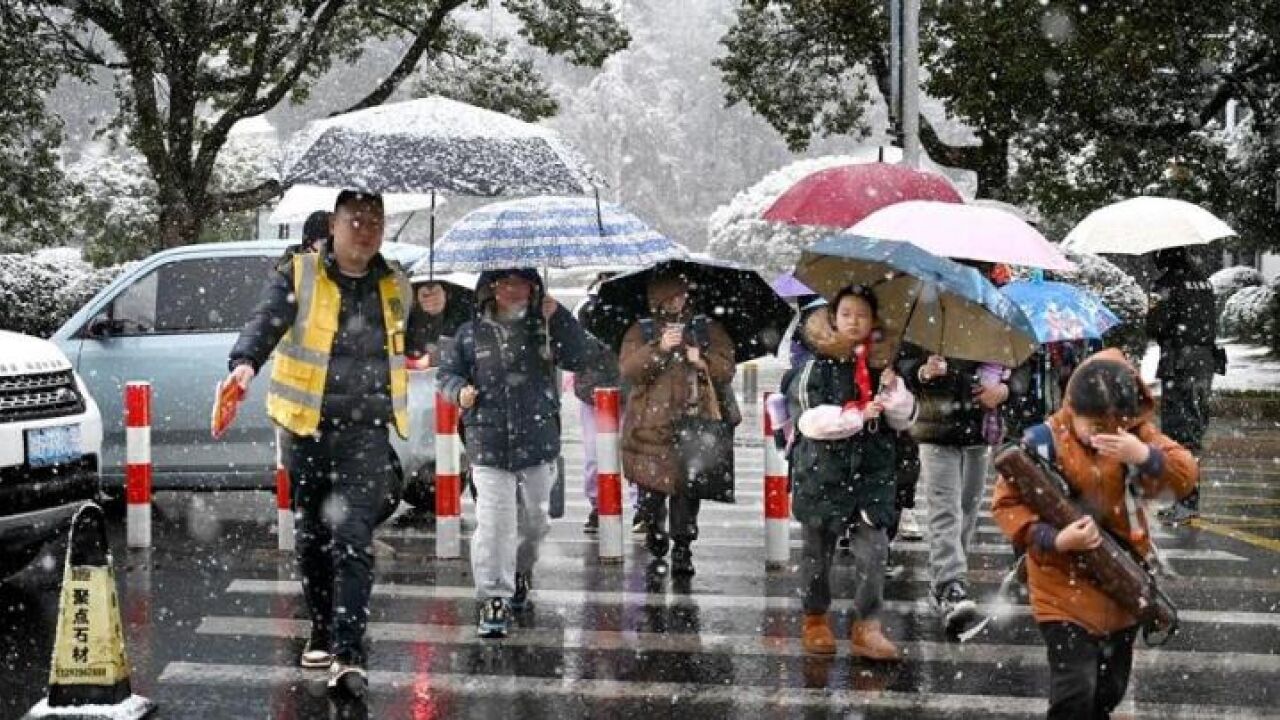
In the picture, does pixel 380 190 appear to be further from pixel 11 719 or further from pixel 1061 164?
pixel 1061 164

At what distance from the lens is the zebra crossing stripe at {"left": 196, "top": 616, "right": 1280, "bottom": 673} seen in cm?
688

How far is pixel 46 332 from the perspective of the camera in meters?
21.3

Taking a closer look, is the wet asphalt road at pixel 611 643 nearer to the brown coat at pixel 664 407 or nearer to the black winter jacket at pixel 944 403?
the brown coat at pixel 664 407

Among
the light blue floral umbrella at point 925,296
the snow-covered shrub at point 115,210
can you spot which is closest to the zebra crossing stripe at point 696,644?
the light blue floral umbrella at point 925,296

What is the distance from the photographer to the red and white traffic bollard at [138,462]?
30.4ft

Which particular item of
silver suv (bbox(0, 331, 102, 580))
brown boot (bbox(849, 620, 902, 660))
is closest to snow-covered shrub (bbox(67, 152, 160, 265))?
silver suv (bbox(0, 331, 102, 580))

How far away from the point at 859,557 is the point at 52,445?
380cm

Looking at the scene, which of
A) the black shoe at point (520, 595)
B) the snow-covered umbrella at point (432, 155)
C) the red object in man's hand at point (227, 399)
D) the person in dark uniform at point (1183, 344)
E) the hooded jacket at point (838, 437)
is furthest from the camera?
the person in dark uniform at point (1183, 344)

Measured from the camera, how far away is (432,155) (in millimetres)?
6629

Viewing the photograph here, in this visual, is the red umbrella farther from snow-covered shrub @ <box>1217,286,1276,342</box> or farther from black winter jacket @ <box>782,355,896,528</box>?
snow-covered shrub @ <box>1217,286,1276,342</box>

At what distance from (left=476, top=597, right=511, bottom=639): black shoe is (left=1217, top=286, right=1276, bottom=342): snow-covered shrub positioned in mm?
22809

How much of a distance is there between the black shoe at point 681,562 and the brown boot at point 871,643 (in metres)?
2.17

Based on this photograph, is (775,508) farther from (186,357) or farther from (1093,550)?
(1093,550)

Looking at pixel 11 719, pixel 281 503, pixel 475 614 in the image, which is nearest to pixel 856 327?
pixel 475 614
